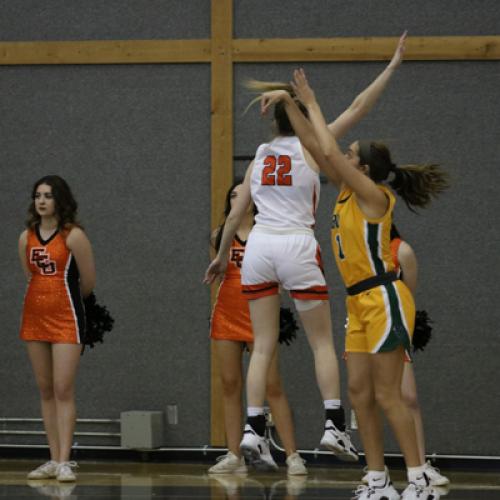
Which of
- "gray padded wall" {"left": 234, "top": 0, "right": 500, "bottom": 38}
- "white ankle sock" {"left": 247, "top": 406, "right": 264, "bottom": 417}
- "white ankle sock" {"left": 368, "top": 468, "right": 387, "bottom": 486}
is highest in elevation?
"gray padded wall" {"left": 234, "top": 0, "right": 500, "bottom": 38}

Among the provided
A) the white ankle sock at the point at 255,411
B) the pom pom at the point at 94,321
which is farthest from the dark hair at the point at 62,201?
the white ankle sock at the point at 255,411

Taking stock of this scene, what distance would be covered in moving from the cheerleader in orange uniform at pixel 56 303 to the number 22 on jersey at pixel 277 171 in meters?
1.61

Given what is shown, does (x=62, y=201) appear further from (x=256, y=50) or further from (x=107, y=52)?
(x=256, y=50)

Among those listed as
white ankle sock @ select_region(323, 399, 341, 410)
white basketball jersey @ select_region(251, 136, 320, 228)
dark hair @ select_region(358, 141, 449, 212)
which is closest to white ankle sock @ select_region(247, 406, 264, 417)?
white ankle sock @ select_region(323, 399, 341, 410)

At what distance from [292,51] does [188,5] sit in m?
0.87

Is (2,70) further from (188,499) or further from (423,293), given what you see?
(188,499)

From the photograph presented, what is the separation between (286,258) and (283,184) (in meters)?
0.36

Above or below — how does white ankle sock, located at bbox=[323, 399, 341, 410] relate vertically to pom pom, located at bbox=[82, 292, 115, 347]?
below

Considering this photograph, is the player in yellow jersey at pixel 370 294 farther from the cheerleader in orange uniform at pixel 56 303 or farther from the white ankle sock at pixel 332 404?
the cheerleader in orange uniform at pixel 56 303

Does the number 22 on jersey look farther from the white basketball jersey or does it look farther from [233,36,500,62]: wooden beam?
[233,36,500,62]: wooden beam

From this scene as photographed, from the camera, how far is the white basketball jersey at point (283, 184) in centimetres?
558

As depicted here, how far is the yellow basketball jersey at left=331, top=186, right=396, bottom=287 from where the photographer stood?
5176 mm

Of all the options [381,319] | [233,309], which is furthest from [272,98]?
[233,309]

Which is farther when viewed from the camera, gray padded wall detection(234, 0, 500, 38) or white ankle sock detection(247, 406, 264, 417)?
gray padded wall detection(234, 0, 500, 38)
